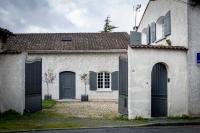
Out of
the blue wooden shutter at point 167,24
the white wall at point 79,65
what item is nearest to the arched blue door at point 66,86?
the white wall at point 79,65

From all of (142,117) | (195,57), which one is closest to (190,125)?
(142,117)

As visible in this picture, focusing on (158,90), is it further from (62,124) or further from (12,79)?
(12,79)

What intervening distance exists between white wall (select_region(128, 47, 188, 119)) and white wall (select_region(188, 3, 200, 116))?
34cm

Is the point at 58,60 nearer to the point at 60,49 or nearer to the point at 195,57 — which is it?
the point at 60,49

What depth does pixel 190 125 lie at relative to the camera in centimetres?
1452

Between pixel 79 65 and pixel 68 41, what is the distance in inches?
114

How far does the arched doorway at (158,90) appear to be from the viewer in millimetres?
16609

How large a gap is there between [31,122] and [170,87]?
609 centimetres

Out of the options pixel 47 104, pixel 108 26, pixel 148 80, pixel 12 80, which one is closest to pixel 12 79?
pixel 12 80

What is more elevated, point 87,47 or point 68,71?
point 87,47

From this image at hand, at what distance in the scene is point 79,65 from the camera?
98.3 ft

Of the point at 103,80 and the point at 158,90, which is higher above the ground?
the point at 103,80

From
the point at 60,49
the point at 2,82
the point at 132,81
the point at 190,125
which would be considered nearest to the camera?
the point at 190,125

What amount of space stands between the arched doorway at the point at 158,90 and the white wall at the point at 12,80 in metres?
6.10
